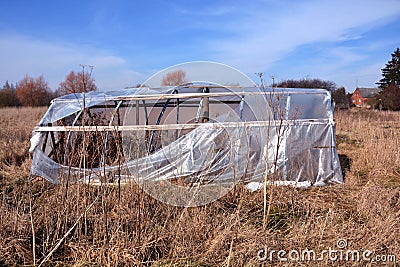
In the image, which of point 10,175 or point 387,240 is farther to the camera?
point 10,175

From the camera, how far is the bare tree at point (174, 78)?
14.1ft

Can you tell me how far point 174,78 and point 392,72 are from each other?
3479cm

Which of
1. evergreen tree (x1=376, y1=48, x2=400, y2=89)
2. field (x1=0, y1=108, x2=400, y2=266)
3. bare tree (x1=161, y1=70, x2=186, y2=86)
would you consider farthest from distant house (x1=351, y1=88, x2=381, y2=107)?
field (x1=0, y1=108, x2=400, y2=266)

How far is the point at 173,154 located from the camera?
664cm

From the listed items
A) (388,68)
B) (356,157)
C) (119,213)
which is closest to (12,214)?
(119,213)

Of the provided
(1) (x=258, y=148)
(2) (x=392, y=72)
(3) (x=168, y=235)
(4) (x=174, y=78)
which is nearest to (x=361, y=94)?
(2) (x=392, y=72)

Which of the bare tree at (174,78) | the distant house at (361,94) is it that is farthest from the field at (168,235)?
the distant house at (361,94)

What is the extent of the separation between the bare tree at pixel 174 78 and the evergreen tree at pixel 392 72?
33.4 m

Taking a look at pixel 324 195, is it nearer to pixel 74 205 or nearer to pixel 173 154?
pixel 173 154

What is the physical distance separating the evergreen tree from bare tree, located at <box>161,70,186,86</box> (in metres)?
33.4

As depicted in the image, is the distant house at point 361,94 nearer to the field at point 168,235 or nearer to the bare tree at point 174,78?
the bare tree at point 174,78

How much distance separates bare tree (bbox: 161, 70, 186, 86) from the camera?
4.30 m

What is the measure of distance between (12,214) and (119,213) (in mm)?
1193

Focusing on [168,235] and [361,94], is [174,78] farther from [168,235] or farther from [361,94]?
[361,94]
